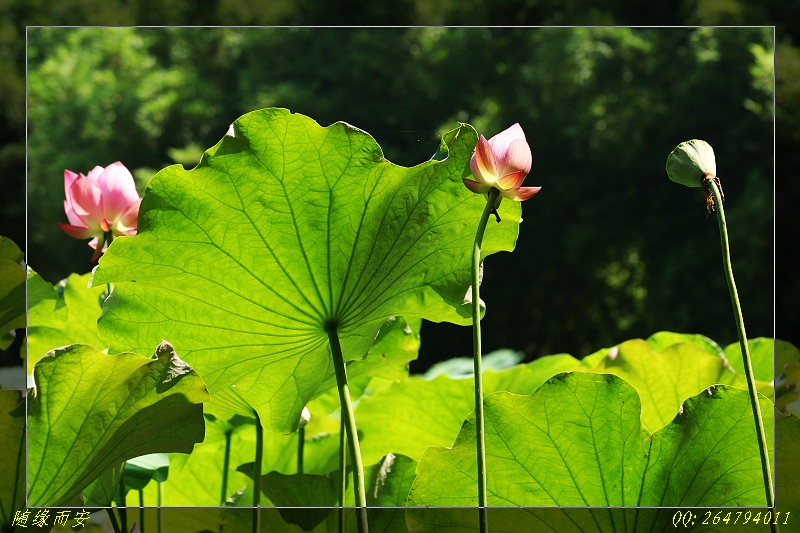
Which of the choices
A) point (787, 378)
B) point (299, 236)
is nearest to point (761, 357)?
point (787, 378)

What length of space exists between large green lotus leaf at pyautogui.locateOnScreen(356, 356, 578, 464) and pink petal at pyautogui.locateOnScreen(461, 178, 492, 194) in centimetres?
16

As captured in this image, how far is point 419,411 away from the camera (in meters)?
0.38

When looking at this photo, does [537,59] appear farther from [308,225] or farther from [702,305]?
[308,225]

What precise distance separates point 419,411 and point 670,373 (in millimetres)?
110

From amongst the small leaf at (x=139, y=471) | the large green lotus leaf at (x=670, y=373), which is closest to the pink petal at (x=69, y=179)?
the small leaf at (x=139, y=471)

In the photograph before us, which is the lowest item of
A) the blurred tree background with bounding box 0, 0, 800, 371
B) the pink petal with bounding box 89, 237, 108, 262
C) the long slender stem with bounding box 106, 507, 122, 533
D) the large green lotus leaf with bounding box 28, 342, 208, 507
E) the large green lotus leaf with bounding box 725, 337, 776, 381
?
the long slender stem with bounding box 106, 507, 122, 533

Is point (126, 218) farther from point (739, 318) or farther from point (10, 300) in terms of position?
point (739, 318)

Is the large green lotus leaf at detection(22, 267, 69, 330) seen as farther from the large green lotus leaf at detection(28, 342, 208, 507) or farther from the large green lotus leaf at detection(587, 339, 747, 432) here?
the large green lotus leaf at detection(587, 339, 747, 432)

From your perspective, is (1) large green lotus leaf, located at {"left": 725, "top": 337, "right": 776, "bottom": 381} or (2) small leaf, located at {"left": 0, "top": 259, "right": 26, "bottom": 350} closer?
(2) small leaf, located at {"left": 0, "top": 259, "right": 26, "bottom": 350}

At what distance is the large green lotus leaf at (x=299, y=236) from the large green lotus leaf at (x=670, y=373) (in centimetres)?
9

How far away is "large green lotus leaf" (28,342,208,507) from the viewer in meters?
0.25

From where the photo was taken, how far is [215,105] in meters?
3.37

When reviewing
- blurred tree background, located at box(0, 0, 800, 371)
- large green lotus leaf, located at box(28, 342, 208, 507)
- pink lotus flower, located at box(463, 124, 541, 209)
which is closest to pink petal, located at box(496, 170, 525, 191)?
pink lotus flower, located at box(463, 124, 541, 209)

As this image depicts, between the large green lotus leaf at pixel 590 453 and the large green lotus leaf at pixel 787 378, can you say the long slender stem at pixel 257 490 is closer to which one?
the large green lotus leaf at pixel 590 453
